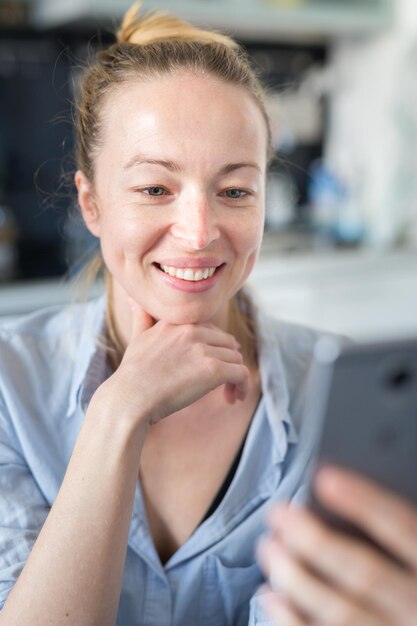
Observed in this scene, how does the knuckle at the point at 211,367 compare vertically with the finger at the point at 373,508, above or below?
below

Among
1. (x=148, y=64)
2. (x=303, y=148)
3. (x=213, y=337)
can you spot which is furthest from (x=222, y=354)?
(x=303, y=148)

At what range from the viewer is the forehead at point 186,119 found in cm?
96

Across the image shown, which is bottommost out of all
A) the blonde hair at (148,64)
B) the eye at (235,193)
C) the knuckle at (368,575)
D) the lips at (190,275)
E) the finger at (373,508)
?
the lips at (190,275)

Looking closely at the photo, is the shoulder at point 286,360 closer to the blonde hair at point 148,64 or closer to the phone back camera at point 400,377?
the blonde hair at point 148,64

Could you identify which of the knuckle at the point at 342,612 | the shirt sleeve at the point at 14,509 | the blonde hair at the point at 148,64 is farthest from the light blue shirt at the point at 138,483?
the knuckle at the point at 342,612

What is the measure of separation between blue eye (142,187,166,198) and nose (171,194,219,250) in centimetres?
3

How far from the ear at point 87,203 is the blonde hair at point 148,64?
0.01 metres

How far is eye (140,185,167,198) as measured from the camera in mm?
991

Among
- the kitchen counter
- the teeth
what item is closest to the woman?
the teeth

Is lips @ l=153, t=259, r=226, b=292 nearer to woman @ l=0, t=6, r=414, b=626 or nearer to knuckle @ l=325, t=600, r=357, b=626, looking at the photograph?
woman @ l=0, t=6, r=414, b=626

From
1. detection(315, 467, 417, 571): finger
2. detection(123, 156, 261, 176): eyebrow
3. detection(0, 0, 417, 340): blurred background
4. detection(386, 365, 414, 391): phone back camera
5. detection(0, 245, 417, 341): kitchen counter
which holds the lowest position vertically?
detection(0, 245, 417, 341): kitchen counter

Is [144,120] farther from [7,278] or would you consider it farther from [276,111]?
[276,111]

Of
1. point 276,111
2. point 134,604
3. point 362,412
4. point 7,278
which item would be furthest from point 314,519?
point 276,111

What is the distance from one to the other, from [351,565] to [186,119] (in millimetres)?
622
